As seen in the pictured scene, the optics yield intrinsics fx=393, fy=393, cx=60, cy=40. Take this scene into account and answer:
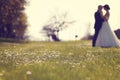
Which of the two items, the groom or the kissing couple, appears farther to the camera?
the groom

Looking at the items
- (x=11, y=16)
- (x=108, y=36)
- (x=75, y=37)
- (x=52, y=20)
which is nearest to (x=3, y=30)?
→ (x=11, y=16)

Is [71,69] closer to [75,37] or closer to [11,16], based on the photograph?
[11,16]

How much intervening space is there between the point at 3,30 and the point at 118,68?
5682cm

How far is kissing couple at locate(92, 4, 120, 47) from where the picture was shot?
29.4 m

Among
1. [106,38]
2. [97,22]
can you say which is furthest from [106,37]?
Answer: [97,22]

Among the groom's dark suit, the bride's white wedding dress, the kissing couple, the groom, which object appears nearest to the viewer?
the bride's white wedding dress

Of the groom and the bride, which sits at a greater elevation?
the groom

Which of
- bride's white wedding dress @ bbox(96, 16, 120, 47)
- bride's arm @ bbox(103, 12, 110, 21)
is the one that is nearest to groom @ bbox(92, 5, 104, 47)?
bride's arm @ bbox(103, 12, 110, 21)

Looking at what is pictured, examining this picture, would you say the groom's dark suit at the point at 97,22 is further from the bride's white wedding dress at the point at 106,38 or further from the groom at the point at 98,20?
the bride's white wedding dress at the point at 106,38

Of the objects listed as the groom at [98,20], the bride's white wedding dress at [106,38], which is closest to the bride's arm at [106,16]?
the bride's white wedding dress at [106,38]

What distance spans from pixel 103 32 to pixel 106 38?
2.17 ft

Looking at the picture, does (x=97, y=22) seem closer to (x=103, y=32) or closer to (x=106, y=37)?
(x=103, y=32)

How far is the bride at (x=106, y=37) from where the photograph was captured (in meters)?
29.3

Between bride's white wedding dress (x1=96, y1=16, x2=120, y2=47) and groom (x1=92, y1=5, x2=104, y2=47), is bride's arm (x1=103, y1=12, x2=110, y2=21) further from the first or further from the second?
groom (x1=92, y1=5, x2=104, y2=47)
